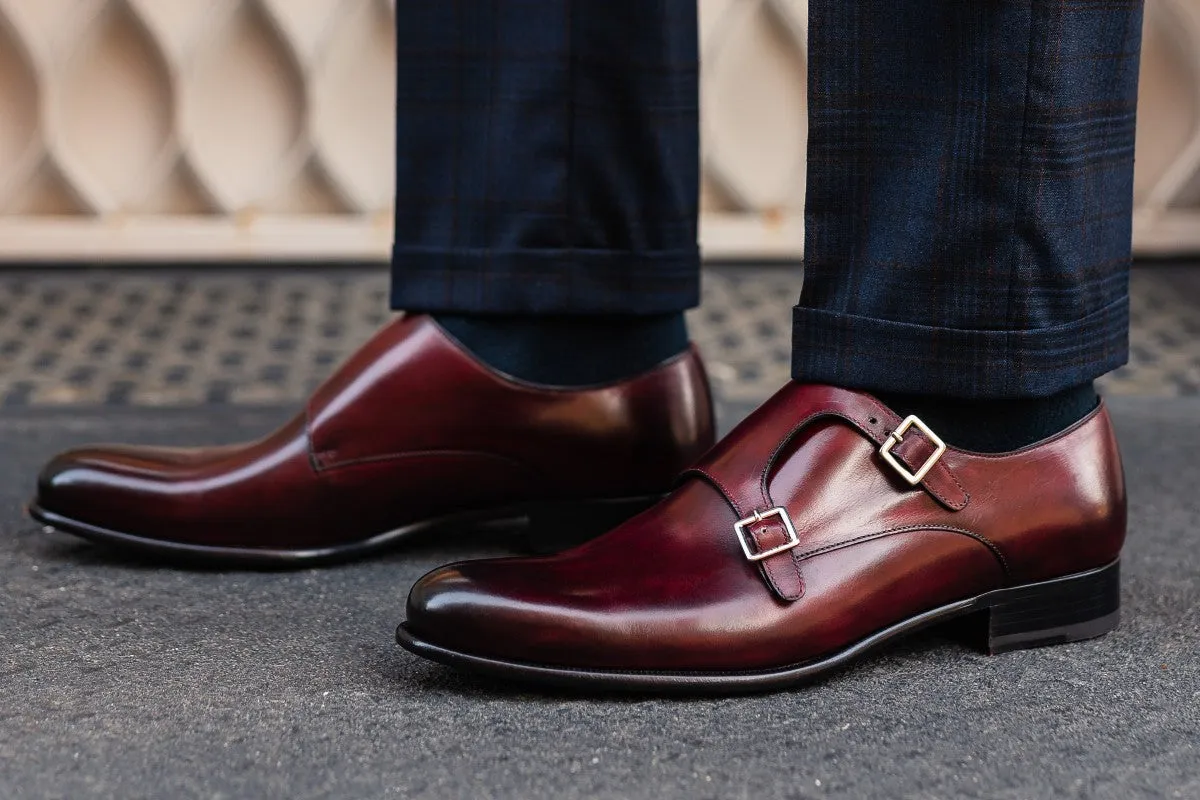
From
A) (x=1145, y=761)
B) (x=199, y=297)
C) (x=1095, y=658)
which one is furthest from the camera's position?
(x=199, y=297)

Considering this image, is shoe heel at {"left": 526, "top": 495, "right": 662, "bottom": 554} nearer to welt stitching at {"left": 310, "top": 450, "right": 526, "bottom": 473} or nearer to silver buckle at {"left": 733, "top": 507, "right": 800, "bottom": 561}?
welt stitching at {"left": 310, "top": 450, "right": 526, "bottom": 473}

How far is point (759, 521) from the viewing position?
23.7 inches

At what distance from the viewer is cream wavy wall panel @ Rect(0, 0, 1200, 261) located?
1.35 metres

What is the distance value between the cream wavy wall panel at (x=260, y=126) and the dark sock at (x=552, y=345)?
0.66 meters

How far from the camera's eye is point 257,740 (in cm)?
55

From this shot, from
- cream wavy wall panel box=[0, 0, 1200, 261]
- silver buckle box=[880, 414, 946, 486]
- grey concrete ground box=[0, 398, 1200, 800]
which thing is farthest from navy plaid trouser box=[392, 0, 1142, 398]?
cream wavy wall panel box=[0, 0, 1200, 261]

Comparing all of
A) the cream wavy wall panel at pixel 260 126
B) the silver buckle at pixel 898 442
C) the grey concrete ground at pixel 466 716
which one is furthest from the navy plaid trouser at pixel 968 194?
the cream wavy wall panel at pixel 260 126

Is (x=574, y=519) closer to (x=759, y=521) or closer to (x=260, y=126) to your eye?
(x=759, y=521)

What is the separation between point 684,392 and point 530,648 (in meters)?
0.25

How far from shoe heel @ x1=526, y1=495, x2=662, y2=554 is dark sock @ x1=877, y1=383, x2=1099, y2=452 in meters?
0.20

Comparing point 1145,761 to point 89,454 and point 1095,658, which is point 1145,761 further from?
point 89,454

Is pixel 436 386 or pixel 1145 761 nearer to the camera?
pixel 1145 761

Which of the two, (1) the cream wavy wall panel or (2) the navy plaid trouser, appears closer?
(2) the navy plaid trouser

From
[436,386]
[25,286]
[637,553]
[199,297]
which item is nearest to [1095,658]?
[637,553]
